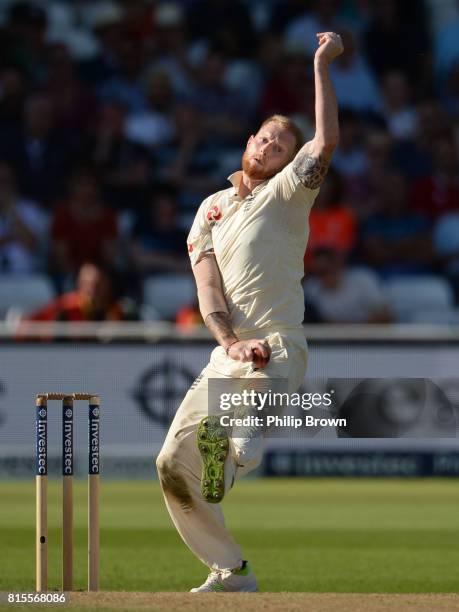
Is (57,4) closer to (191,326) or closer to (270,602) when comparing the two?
(191,326)

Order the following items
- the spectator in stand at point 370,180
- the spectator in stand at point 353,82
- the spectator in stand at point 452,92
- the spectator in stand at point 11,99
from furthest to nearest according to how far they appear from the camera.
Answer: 1. the spectator in stand at point 452,92
2. the spectator in stand at point 353,82
3. the spectator in stand at point 11,99
4. the spectator in stand at point 370,180

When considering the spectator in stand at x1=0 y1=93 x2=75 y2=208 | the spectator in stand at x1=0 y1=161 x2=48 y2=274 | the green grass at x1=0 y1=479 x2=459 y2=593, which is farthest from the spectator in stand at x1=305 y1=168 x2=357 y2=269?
the spectator in stand at x1=0 y1=93 x2=75 y2=208

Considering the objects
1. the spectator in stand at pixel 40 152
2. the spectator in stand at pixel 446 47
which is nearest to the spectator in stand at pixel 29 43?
the spectator in stand at pixel 40 152

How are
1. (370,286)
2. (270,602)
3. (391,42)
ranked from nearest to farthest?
(270,602) → (370,286) → (391,42)

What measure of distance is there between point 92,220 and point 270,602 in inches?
388

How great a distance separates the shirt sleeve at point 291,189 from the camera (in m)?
6.03

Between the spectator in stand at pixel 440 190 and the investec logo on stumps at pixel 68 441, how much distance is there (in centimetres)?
1082

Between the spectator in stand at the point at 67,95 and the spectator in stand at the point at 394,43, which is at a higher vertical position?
the spectator in stand at the point at 394,43

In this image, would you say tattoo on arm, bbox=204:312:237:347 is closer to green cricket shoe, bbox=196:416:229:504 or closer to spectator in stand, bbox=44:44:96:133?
green cricket shoe, bbox=196:416:229:504

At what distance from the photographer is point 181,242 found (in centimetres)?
1562

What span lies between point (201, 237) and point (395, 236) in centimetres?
985

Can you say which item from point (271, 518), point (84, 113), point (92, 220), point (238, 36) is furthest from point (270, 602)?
point (238, 36)

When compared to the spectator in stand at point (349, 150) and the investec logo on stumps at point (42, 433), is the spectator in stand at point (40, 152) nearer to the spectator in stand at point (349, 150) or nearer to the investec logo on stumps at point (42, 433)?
the spectator in stand at point (349, 150)

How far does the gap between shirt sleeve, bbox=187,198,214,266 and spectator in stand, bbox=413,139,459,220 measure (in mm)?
10287
